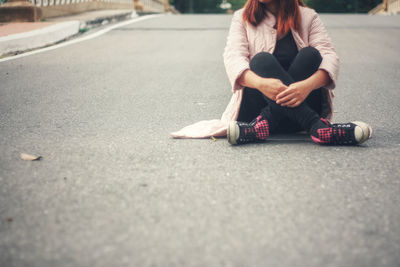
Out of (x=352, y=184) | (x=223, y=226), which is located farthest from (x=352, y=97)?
(x=223, y=226)

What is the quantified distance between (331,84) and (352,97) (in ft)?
5.55

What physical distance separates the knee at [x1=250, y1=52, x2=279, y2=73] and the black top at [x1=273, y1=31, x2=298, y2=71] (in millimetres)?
225

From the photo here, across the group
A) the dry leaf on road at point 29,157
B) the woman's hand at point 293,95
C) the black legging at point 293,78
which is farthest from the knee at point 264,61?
the dry leaf on road at point 29,157

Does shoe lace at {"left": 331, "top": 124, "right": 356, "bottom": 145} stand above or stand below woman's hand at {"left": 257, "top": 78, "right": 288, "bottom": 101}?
below

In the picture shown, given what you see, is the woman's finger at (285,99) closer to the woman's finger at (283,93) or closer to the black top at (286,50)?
the woman's finger at (283,93)

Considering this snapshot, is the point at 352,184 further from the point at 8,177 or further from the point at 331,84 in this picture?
the point at 8,177

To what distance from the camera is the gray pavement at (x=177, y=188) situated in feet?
4.79

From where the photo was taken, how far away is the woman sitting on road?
2562 mm

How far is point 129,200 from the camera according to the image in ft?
6.04

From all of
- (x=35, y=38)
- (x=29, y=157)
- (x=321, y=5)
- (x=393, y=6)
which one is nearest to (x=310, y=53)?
(x=29, y=157)

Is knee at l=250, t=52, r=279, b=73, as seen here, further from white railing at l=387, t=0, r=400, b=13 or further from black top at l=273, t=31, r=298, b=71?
white railing at l=387, t=0, r=400, b=13

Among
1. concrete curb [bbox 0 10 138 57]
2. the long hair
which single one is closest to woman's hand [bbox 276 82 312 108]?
the long hair

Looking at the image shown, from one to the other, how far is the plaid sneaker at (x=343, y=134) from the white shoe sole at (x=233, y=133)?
0.51 metres

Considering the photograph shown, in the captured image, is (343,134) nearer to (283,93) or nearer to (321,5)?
(283,93)
